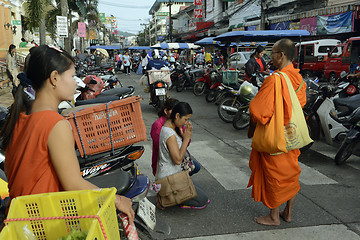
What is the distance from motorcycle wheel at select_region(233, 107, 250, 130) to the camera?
7348 millimetres

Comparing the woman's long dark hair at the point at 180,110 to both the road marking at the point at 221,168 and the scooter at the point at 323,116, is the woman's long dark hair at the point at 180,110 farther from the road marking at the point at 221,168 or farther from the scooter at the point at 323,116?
the scooter at the point at 323,116

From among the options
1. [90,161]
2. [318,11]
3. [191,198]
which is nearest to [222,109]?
[191,198]

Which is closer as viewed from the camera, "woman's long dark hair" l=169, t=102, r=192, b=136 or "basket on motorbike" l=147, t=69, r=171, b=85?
"woman's long dark hair" l=169, t=102, r=192, b=136

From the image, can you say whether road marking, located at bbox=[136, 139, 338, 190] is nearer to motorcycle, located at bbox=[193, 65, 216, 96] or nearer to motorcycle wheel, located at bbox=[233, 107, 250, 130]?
motorcycle wheel, located at bbox=[233, 107, 250, 130]

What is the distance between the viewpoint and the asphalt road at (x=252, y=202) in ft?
10.6

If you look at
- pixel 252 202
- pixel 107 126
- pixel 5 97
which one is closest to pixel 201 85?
pixel 5 97

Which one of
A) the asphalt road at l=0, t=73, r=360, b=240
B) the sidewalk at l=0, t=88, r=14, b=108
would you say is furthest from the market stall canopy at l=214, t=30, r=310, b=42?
the sidewalk at l=0, t=88, r=14, b=108

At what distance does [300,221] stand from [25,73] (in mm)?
2970

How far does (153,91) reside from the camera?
31.1ft

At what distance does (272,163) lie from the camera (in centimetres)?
315

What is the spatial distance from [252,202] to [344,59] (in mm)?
→ 13058

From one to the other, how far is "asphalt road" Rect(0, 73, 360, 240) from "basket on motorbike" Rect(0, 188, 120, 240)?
1884 millimetres

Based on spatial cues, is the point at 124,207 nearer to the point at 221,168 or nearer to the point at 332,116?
the point at 221,168

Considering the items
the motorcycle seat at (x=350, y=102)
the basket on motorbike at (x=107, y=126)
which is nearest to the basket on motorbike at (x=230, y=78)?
the motorcycle seat at (x=350, y=102)
